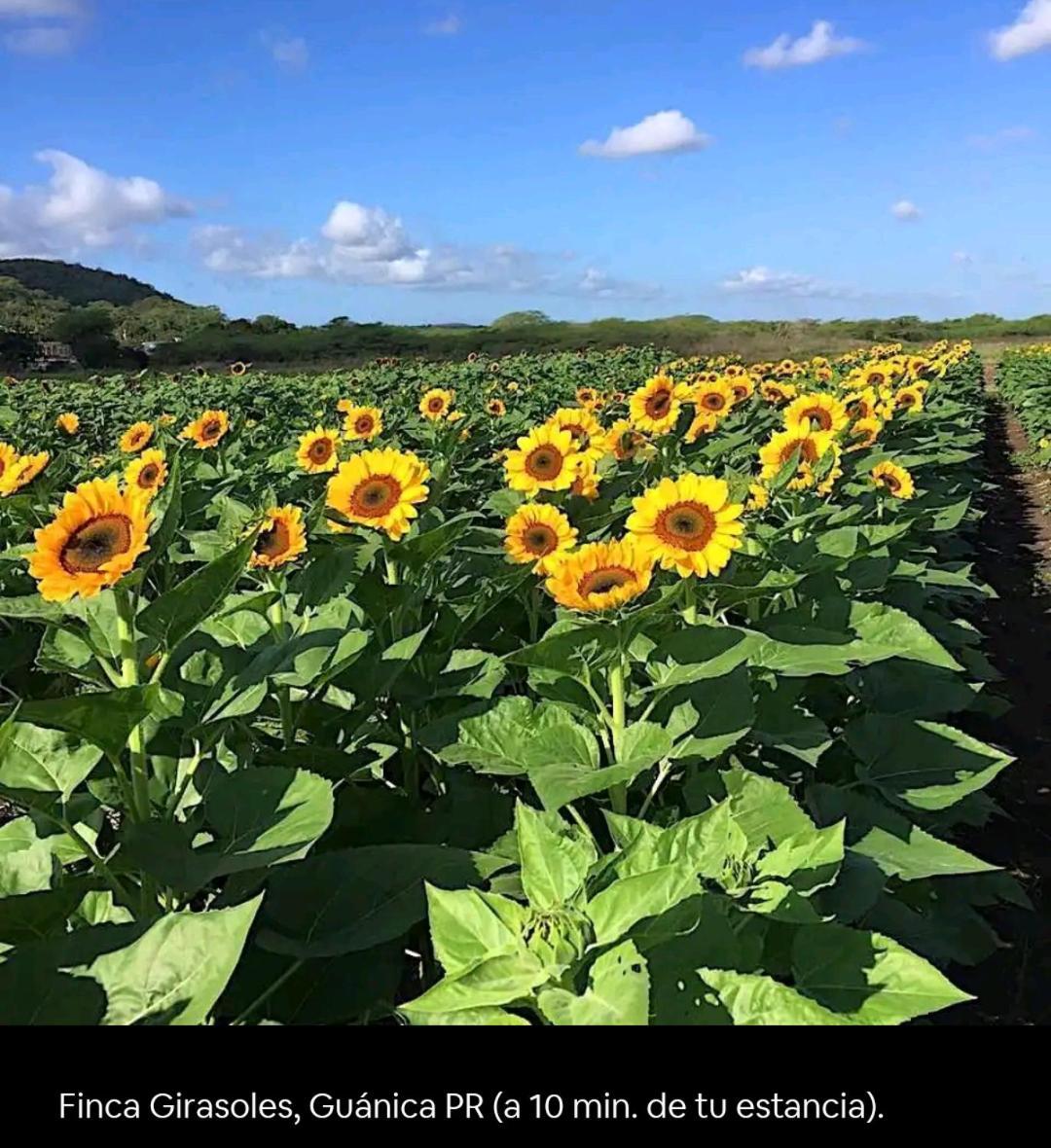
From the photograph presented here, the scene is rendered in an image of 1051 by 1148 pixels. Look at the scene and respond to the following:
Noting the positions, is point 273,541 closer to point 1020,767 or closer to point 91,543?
point 91,543

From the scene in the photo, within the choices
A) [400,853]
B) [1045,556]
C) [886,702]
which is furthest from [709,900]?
[1045,556]

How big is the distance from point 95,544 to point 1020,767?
4.65 m

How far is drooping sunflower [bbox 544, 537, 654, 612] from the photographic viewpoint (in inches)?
92.4

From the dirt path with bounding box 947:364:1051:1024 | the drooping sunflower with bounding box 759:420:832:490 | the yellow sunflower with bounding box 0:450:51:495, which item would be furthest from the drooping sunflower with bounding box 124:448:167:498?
the dirt path with bounding box 947:364:1051:1024

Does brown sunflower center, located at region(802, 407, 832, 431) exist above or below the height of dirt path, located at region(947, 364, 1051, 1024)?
above

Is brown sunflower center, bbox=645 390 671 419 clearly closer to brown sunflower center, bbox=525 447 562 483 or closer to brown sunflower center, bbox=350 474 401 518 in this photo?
brown sunflower center, bbox=525 447 562 483

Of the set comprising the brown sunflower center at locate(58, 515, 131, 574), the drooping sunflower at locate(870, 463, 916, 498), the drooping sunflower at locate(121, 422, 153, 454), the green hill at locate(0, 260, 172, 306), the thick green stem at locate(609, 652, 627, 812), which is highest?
the green hill at locate(0, 260, 172, 306)

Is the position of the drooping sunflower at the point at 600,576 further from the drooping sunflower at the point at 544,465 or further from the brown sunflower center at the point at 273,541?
the drooping sunflower at the point at 544,465

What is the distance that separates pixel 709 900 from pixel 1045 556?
991 centimetres

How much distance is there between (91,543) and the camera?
197 cm

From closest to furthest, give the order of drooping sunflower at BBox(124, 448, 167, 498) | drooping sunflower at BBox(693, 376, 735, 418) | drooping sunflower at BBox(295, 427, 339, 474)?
drooping sunflower at BBox(124, 448, 167, 498), drooping sunflower at BBox(295, 427, 339, 474), drooping sunflower at BBox(693, 376, 735, 418)

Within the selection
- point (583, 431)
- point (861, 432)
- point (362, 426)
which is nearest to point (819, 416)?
point (861, 432)

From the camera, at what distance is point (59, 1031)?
51.4 inches

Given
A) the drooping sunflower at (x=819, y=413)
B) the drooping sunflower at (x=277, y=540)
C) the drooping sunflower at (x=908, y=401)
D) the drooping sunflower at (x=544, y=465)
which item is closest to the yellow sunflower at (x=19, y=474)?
the drooping sunflower at (x=277, y=540)
